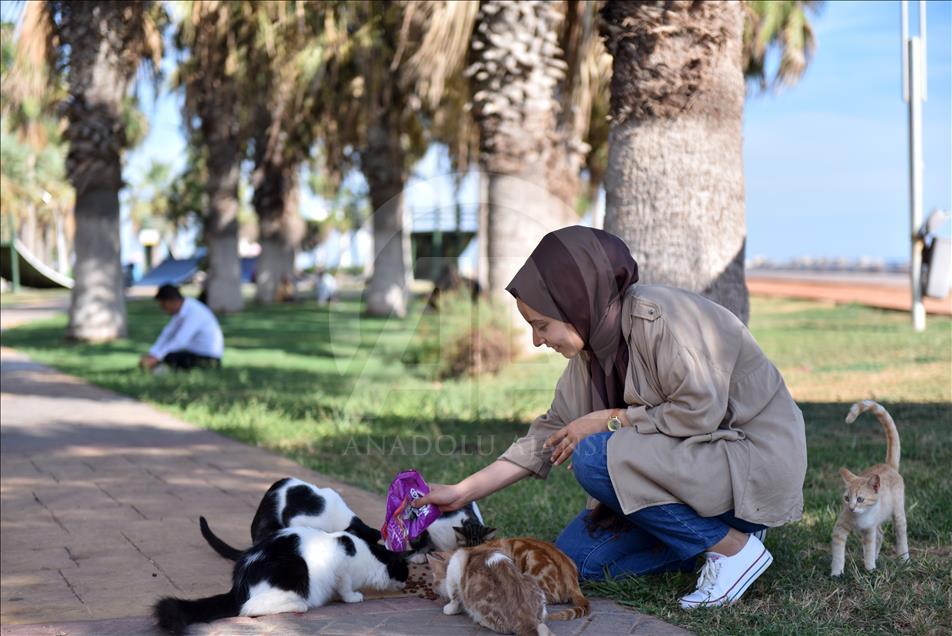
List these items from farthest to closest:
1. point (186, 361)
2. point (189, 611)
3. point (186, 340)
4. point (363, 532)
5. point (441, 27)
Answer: point (186, 361) < point (186, 340) < point (441, 27) < point (363, 532) < point (189, 611)

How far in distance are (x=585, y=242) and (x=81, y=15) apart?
547 inches

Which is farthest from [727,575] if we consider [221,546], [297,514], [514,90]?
Answer: [514,90]

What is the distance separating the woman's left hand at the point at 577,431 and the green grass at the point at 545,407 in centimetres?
66

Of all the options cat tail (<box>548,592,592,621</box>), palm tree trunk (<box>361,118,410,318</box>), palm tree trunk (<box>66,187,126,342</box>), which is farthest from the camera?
palm tree trunk (<box>361,118,410,318</box>)

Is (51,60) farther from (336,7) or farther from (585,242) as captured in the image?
(585,242)

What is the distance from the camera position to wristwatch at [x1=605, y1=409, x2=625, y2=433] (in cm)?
375

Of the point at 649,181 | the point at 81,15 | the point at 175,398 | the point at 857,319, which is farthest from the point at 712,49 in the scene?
the point at 857,319

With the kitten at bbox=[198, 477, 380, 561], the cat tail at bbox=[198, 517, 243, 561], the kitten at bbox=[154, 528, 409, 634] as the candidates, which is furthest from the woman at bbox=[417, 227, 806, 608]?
the cat tail at bbox=[198, 517, 243, 561]

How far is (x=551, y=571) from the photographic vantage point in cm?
382

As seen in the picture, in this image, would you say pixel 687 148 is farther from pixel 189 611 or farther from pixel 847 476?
pixel 189 611

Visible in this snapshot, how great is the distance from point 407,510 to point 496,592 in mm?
752

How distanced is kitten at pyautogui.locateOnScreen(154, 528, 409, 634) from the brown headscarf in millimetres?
1325

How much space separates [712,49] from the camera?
254 inches

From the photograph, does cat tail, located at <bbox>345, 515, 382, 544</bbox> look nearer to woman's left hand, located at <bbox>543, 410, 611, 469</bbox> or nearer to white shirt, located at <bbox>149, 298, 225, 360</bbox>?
woman's left hand, located at <bbox>543, 410, 611, 469</bbox>
